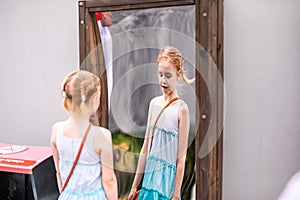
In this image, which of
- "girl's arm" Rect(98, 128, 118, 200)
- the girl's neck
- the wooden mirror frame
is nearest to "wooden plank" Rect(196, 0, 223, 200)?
the wooden mirror frame

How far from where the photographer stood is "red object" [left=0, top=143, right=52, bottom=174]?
4.96 ft

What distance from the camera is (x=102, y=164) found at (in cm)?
139

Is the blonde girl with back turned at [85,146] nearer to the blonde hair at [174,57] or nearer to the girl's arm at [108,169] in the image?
the girl's arm at [108,169]

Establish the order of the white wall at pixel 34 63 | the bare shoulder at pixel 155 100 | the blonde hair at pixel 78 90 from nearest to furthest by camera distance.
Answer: the blonde hair at pixel 78 90 → the bare shoulder at pixel 155 100 → the white wall at pixel 34 63

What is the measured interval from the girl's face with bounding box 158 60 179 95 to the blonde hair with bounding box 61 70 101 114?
0.89ft

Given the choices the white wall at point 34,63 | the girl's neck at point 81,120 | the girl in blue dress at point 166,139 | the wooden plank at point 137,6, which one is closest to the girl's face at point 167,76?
the girl in blue dress at point 166,139

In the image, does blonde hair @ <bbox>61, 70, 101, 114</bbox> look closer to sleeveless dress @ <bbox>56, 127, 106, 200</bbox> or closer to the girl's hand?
sleeveless dress @ <bbox>56, 127, 106, 200</bbox>

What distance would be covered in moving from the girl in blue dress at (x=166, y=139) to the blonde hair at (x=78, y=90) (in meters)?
0.27

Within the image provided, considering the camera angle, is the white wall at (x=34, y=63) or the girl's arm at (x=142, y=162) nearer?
the girl's arm at (x=142, y=162)

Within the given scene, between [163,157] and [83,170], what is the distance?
12.8 inches

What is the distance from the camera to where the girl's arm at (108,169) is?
4.58 feet

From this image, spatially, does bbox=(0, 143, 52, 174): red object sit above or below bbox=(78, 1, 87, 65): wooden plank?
below

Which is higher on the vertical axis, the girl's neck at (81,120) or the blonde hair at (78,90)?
the blonde hair at (78,90)

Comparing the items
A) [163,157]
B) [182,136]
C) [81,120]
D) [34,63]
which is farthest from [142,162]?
[34,63]
